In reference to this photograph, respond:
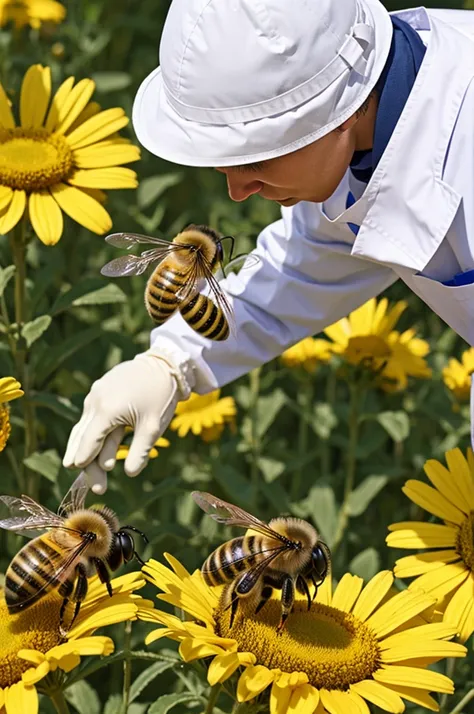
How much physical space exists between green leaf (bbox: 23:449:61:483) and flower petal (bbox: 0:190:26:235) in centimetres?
46

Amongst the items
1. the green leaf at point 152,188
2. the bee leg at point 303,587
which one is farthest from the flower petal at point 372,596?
the green leaf at point 152,188

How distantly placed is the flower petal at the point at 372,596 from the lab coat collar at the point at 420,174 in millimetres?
486

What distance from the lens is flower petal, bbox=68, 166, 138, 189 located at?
7.63 feet

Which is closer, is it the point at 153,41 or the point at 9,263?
the point at 9,263

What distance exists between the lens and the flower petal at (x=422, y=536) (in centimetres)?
201

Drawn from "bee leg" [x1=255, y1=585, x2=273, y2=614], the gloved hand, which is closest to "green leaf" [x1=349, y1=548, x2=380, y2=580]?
the gloved hand

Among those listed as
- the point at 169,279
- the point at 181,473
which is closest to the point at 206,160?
the point at 169,279

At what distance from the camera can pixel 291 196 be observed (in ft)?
6.25

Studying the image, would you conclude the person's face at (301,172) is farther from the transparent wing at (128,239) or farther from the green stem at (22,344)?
the green stem at (22,344)

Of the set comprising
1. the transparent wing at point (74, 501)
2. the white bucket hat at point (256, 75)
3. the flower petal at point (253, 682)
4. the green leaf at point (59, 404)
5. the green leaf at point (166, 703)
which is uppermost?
the white bucket hat at point (256, 75)

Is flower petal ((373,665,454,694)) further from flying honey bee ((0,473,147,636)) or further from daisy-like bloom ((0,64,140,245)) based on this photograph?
daisy-like bloom ((0,64,140,245))

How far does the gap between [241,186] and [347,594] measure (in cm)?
66

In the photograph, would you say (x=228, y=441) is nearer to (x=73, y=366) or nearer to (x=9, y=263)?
(x=73, y=366)

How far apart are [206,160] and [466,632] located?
831mm
